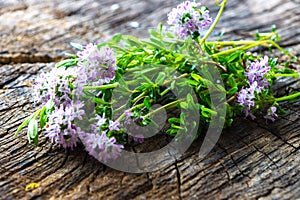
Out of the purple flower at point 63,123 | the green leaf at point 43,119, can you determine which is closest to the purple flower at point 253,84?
the purple flower at point 63,123

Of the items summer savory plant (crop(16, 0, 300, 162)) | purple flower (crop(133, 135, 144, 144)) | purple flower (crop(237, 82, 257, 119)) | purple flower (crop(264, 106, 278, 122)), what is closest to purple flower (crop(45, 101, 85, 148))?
summer savory plant (crop(16, 0, 300, 162))

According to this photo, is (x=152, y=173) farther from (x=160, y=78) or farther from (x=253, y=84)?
(x=253, y=84)

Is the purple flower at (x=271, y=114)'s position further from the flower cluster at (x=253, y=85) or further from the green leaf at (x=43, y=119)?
the green leaf at (x=43, y=119)

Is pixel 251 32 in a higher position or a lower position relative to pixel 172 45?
lower

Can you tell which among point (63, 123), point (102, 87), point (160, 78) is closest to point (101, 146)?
point (63, 123)

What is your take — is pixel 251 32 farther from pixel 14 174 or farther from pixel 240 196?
pixel 14 174

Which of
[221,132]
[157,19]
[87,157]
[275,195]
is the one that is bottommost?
[275,195]

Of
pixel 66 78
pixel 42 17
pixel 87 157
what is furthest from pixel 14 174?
pixel 42 17
